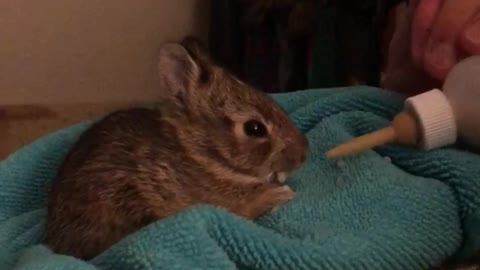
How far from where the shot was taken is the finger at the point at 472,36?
1.09 metres

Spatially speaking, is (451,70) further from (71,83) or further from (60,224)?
(71,83)

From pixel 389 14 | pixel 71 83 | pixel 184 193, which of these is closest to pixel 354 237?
pixel 184 193

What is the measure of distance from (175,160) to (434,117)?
1.05 feet

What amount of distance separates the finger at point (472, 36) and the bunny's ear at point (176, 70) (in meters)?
0.34

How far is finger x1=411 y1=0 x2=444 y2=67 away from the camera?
3.88ft

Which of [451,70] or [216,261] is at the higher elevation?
[451,70]

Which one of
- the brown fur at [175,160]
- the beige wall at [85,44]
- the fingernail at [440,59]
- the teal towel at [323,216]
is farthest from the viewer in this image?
the beige wall at [85,44]

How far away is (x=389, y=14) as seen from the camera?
72.1 inches

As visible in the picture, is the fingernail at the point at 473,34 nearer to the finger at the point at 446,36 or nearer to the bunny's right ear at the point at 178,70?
the finger at the point at 446,36

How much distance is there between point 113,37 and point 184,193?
3.46 ft

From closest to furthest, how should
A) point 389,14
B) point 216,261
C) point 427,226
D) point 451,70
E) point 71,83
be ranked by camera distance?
point 216,261 → point 427,226 → point 451,70 → point 389,14 → point 71,83

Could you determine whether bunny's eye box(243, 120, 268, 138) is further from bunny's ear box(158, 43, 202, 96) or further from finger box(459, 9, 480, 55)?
finger box(459, 9, 480, 55)

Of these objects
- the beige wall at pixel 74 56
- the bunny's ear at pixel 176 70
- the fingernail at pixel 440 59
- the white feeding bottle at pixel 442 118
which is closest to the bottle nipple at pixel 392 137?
the white feeding bottle at pixel 442 118

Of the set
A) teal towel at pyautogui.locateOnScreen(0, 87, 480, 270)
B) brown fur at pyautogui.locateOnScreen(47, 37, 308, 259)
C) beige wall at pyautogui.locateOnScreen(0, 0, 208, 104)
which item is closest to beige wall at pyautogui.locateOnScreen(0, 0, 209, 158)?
beige wall at pyautogui.locateOnScreen(0, 0, 208, 104)
